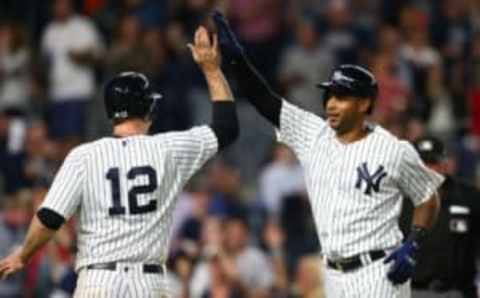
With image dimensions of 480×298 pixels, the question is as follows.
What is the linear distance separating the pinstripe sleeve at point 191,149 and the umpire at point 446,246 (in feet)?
6.10

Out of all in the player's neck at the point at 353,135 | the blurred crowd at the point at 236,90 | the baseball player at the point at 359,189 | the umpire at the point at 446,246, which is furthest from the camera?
the blurred crowd at the point at 236,90

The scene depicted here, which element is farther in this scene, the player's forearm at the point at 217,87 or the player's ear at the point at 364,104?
the player's forearm at the point at 217,87

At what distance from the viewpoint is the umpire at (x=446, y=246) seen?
11359 millimetres

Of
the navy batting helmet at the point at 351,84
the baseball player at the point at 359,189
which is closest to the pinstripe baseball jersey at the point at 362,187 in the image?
the baseball player at the point at 359,189

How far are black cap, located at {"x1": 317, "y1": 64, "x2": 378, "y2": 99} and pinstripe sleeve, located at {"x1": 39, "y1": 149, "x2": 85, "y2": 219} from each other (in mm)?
1462

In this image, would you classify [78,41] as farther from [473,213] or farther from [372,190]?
[372,190]

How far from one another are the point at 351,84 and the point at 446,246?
1916mm

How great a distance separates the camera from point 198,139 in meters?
9.91

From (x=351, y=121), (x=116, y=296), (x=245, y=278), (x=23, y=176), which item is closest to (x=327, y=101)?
(x=351, y=121)

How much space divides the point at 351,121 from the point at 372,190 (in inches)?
17.0

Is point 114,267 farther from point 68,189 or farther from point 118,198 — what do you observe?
point 68,189

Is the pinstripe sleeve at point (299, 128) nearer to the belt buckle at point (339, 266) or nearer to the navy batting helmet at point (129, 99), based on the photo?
the belt buckle at point (339, 266)

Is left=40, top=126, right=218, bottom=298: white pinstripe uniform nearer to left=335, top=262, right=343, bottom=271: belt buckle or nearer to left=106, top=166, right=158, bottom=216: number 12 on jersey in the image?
left=106, top=166, right=158, bottom=216: number 12 on jersey

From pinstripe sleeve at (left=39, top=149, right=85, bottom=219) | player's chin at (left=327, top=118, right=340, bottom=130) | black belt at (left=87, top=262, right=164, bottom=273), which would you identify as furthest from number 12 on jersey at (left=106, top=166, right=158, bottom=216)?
player's chin at (left=327, top=118, right=340, bottom=130)
